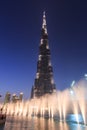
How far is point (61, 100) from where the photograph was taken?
169 meters

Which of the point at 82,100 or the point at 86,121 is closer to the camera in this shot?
the point at 86,121

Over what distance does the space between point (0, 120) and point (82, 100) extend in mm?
41578

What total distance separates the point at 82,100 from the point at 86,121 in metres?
12.0

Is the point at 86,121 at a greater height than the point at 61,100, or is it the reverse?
the point at 61,100

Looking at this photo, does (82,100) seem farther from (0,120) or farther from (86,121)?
(0,120)

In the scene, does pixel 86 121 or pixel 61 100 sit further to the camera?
pixel 61 100

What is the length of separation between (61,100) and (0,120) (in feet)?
230

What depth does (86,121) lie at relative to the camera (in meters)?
109

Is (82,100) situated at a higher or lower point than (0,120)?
higher

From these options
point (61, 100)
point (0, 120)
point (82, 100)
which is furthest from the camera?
point (61, 100)

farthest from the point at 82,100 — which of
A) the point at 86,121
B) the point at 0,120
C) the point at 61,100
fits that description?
the point at 61,100

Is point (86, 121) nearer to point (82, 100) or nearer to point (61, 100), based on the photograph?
point (82, 100)

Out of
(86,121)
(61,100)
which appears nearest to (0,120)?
(86,121)

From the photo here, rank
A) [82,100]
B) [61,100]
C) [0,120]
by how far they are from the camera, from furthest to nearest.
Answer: [61,100]
[82,100]
[0,120]
